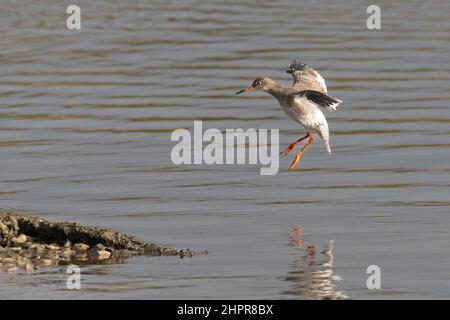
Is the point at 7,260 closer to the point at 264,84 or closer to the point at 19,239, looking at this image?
the point at 19,239

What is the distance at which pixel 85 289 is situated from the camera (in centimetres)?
1220

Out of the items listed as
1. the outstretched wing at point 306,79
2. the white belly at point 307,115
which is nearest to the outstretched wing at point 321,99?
the white belly at point 307,115

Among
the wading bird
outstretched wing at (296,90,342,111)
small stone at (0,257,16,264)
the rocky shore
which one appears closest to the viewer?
small stone at (0,257,16,264)

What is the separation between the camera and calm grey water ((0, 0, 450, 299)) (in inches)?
507

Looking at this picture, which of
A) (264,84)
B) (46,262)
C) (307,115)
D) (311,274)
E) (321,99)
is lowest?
(311,274)

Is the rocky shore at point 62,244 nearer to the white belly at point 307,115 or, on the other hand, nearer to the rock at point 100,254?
the rock at point 100,254

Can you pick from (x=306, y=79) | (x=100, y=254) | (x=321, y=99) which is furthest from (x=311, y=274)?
(x=306, y=79)

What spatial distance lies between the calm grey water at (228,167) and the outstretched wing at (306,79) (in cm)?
114

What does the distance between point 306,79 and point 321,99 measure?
1.95 meters

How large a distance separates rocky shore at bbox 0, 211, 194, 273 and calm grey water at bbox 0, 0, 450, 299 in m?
0.33

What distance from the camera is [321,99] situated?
16.2 m

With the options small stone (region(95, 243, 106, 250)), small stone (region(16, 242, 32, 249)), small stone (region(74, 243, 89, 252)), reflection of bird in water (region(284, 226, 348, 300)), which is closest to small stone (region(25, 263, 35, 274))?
small stone (region(16, 242, 32, 249))

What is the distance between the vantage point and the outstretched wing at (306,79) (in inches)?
704

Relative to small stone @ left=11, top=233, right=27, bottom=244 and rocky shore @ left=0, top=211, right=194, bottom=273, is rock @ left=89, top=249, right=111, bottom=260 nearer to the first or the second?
rocky shore @ left=0, top=211, right=194, bottom=273
